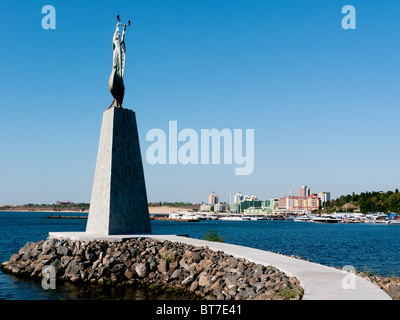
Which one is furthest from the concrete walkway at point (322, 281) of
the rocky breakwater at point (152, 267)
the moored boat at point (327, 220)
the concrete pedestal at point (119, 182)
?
the moored boat at point (327, 220)

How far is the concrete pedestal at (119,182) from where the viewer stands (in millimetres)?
25875

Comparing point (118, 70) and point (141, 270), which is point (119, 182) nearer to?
point (141, 270)

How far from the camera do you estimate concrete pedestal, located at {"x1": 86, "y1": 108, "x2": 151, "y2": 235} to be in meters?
25.9

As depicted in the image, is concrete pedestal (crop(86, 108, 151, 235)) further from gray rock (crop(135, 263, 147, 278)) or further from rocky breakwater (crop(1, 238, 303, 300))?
gray rock (crop(135, 263, 147, 278))

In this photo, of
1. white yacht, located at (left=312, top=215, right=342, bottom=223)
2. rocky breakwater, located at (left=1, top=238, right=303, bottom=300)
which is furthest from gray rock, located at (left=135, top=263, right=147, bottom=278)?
white yacht, located at (left=312, top=215, right=342, bottom=223)

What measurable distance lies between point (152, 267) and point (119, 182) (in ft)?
22.7

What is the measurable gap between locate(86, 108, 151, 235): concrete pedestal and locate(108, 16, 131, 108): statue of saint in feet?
3.99

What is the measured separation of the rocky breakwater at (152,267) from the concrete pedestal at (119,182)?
257cm
